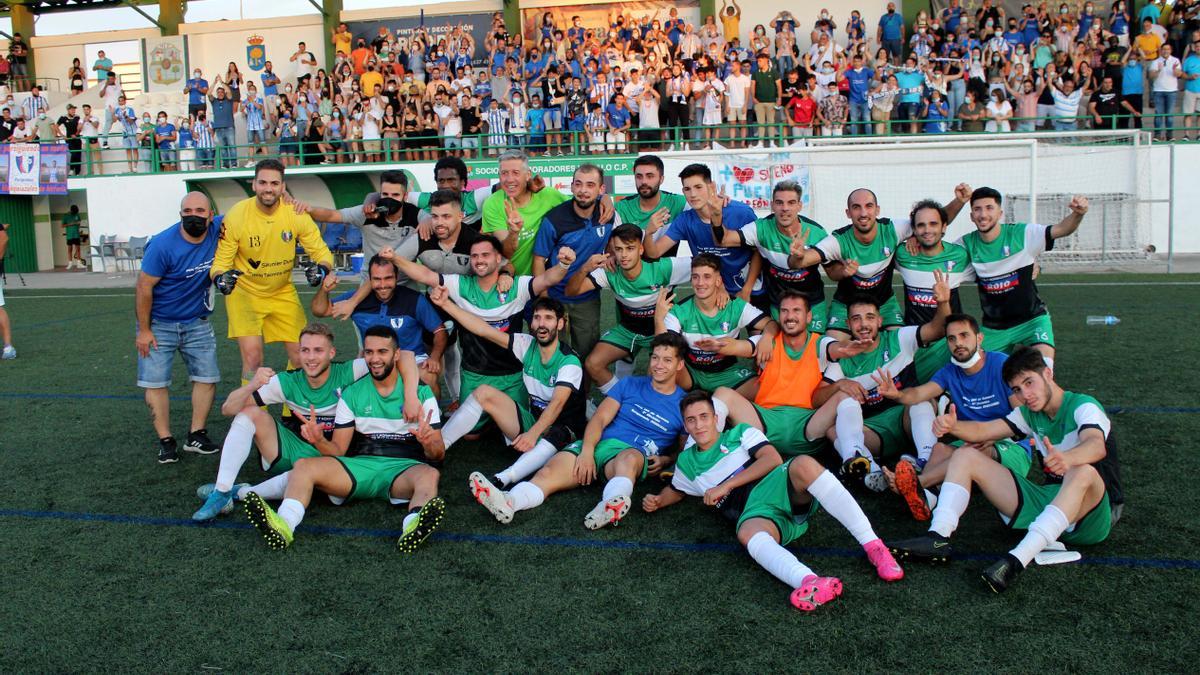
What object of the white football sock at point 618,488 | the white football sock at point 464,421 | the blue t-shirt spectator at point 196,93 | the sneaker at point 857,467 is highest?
the blue t-shirt spectator at point 196,93

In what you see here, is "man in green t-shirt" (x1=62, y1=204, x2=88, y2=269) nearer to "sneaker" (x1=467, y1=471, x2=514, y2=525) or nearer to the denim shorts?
the denim shorts

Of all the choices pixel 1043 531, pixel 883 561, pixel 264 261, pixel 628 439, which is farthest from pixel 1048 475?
pixel 264 261

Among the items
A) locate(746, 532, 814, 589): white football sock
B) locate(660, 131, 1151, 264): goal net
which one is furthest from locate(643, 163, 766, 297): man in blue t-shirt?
locate(660, 131, 1151, 264): goal net

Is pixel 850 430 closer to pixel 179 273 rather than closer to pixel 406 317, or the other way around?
pixel 406 317

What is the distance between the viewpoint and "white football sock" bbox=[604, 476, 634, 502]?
5.04 m

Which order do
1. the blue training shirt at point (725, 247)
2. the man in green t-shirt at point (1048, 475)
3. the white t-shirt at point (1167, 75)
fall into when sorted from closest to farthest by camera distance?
the man in green t-shirt at point (1048, 475), the blue training shirt at point (725, 247), the white t-shirt at point (1167, 75)

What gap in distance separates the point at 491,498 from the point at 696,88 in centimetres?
1811

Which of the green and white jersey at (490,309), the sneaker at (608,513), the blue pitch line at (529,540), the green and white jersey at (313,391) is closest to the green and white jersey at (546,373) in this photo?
the green and white jersey at (490,309)

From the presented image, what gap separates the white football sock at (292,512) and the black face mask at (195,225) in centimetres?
252

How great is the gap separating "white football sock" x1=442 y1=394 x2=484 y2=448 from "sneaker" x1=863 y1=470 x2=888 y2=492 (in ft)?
8.24

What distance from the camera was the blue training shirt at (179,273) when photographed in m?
6.42

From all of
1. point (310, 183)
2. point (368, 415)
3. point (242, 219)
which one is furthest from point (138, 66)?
point (368, 415)

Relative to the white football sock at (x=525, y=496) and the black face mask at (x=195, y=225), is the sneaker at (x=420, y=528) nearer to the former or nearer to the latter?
the white football sock at (x=525, y=496)

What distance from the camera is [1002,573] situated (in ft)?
12.9
